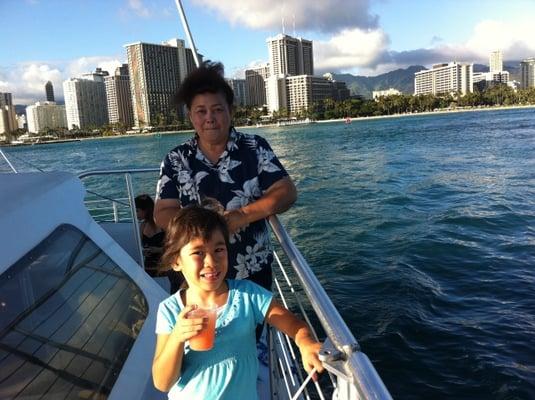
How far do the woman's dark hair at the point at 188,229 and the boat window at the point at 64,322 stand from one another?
0.50 metres

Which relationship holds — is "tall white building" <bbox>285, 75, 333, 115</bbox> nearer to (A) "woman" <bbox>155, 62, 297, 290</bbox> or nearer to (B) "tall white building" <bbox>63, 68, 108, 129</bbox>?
(B) "tall white building" <bbox>63, 68, 108, 129</bbox>

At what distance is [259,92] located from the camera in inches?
7003

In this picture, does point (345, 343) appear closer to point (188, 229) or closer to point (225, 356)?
point (225, 356)

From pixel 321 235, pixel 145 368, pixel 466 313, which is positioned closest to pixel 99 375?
pixel 145 368

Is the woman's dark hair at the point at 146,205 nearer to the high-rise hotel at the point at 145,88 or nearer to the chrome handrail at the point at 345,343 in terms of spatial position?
the chrome handrail at the point at 345,343

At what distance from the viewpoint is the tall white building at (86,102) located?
14575cm

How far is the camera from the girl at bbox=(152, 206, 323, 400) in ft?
4.98

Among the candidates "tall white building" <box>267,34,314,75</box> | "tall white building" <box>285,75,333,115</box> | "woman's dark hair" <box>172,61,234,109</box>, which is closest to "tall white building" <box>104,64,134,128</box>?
"tall white building" <box>285,75,333,115</box>

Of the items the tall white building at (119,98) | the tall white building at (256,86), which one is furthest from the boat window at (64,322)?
the tall white building at (256,86)

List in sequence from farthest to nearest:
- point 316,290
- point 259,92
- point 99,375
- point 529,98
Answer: point 259,92
point 529,98
point 99,375
point 316,290

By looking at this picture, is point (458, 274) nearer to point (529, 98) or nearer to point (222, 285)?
point (222, 285)

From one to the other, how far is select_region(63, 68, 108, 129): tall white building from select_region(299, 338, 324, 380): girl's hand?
502 feet

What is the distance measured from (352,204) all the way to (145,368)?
14658 millimetres

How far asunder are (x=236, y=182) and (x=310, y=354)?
1.02m
